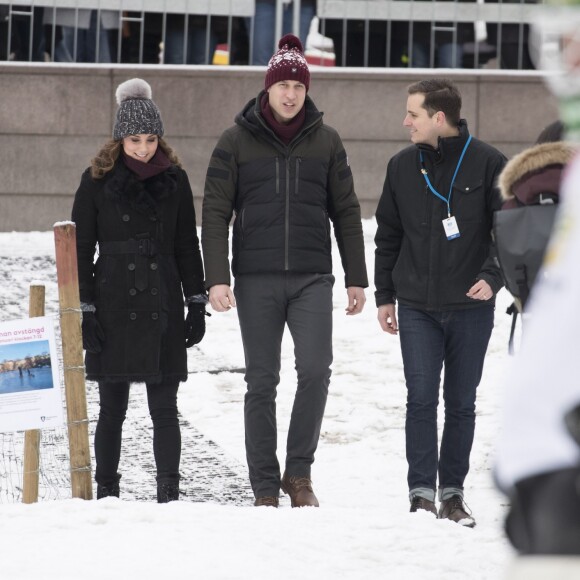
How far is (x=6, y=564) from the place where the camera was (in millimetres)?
4355

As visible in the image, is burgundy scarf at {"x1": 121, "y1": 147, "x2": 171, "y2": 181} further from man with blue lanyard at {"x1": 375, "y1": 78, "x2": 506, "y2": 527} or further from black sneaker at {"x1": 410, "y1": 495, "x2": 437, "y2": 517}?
black sneaker at {"x1": 410, "y1": 495, "x2": 437, "y2": 517}

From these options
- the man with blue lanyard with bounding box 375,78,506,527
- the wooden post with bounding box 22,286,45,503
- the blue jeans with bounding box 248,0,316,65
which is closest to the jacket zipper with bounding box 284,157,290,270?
the man with blue lanyard with bounding box 375,78,506,527

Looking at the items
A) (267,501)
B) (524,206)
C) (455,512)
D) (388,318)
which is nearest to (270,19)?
(388,318)

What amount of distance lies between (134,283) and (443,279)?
1.30 metres

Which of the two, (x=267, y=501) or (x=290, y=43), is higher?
(x=290, y=43)

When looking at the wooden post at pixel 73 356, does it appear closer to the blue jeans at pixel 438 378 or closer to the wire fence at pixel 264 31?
the blue jeans at pixel 438 378

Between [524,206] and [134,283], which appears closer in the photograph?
[524,206]

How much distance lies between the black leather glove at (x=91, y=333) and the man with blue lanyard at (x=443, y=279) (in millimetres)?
1282

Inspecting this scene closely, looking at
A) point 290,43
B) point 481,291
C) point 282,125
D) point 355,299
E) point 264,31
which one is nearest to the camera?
point 481,291

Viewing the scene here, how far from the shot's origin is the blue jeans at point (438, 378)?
5.71 meters

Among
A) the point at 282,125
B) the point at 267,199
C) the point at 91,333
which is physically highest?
the point at 282,125

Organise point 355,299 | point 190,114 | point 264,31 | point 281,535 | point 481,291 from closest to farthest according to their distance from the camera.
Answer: point 281,535 → point 481,291 → point 355,299 → point 190,114 → point 264,31

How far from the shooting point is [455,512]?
18.7 ft

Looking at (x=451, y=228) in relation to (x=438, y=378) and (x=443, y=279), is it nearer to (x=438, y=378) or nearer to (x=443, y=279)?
(x=443, y=279)
